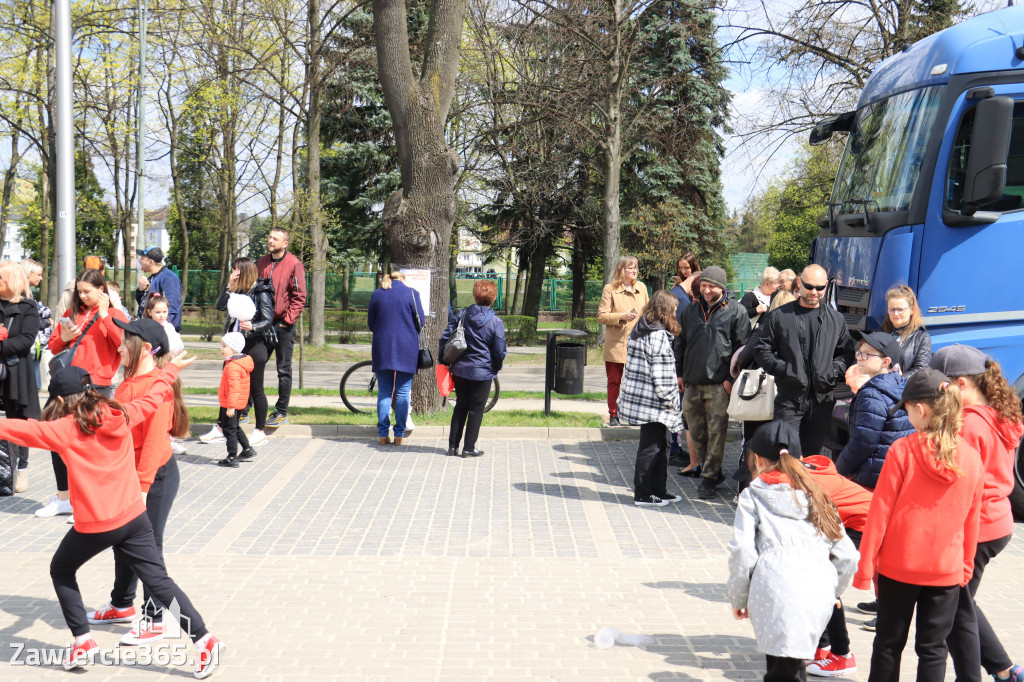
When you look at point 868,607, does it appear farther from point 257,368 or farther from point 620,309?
point 257,368

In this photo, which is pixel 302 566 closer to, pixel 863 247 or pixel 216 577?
pixel 216 577

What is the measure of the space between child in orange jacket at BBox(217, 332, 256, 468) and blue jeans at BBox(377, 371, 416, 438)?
1596 mm

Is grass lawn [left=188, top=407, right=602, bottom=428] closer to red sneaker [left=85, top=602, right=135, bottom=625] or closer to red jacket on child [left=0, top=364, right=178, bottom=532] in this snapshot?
red sneaker [left=85, top=602, right=135, bottom=625]

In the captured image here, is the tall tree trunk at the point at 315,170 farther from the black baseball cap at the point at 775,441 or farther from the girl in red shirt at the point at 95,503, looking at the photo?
the black baseball cap at the point at 775,441

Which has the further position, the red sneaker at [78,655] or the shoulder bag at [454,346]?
the shoulder bag at [454,346]

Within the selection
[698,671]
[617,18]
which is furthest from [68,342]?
[617,18]

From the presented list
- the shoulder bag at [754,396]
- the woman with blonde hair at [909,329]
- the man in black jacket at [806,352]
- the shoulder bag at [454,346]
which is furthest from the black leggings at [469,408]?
the woman with blonde hair at [909,329]

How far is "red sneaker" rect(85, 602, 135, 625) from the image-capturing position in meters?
4.95

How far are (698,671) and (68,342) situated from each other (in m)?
5.43

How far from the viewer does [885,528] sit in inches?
149

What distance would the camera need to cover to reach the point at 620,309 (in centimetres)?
1073

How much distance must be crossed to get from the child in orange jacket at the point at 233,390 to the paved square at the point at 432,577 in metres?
0.26

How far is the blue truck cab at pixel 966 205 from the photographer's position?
711 cm

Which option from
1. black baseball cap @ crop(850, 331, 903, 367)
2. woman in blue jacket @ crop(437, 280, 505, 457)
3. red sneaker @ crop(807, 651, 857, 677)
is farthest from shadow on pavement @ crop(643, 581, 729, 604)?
woman in blue jacket @ crop(437, 280, 505, 457)
